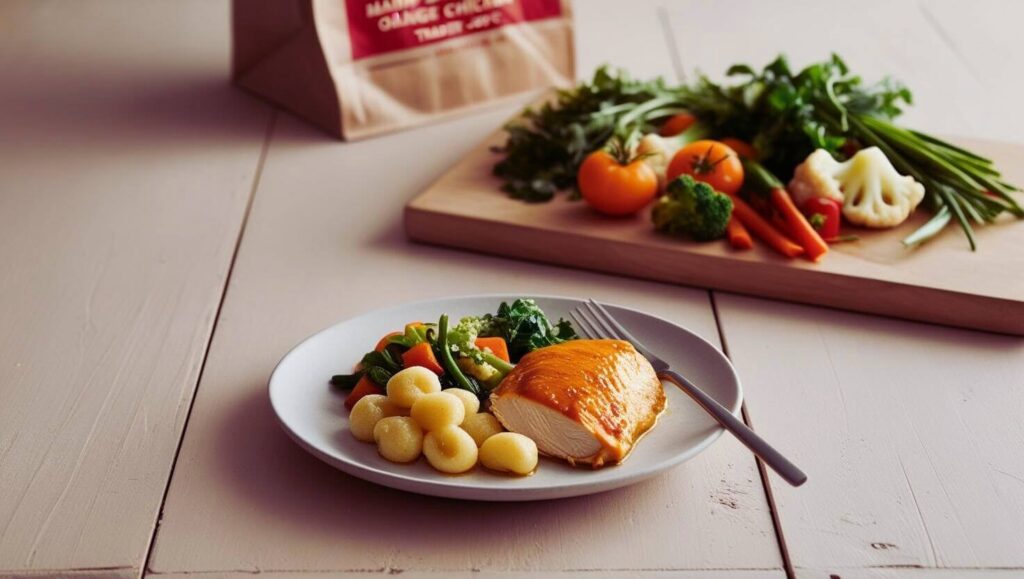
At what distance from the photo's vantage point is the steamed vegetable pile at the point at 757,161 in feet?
6.86

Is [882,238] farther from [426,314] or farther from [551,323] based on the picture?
[426,314]

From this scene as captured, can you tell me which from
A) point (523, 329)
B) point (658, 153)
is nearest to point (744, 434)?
point (523, 329)

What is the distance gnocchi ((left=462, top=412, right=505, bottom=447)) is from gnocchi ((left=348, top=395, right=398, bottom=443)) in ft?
0.30

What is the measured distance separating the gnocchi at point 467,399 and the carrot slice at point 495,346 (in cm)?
13

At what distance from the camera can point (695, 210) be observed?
81.0 inches

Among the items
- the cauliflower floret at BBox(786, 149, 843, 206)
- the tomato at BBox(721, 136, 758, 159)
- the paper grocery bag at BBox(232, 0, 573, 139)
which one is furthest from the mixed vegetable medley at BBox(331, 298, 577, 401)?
the paper grocery bag at BBox(232, 0, 573, 139)

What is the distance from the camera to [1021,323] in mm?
1878

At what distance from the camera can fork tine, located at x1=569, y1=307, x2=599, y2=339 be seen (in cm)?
170

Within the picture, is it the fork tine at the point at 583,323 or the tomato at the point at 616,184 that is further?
the tomato at the point at 616,184

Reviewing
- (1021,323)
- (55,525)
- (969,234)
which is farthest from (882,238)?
(55,525)

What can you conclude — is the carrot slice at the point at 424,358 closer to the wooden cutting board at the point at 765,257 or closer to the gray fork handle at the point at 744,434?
the gray fork handle at the point at 744,434

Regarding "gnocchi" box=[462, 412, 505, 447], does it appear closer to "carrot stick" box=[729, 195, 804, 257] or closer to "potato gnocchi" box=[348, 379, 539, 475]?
"potato gnocchi" box=[348, 379, 539, 475]

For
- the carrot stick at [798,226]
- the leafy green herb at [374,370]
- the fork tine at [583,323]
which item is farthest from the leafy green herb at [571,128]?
the leafy green herb at [374,370]

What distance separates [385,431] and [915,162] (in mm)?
1313
